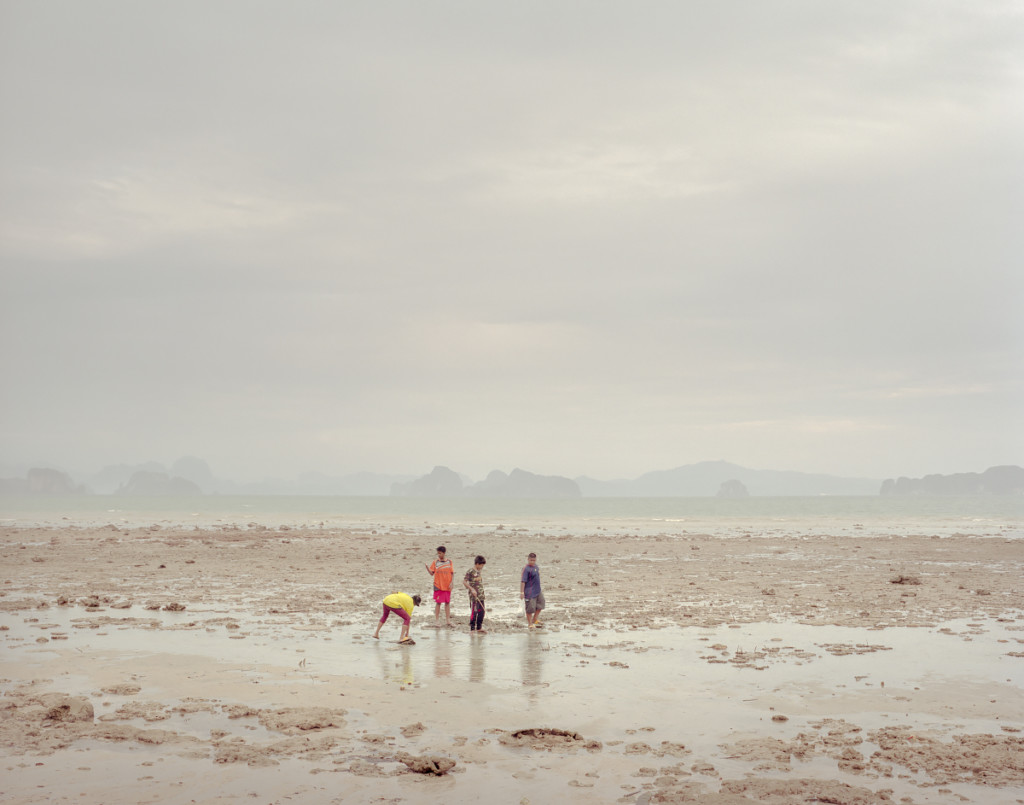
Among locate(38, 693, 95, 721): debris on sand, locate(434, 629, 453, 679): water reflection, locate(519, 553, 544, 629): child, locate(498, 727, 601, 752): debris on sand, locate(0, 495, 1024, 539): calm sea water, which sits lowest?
locate(0, 495, 1024, 539): calm sea water

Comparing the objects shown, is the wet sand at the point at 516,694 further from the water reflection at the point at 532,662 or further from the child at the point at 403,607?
the child at the point at 403,607

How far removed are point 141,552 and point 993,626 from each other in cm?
3304

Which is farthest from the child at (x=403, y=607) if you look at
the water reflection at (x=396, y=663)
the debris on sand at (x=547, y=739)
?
the debris on sand at (x=547, y=739)

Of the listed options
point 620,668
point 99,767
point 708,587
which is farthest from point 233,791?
point 708,587

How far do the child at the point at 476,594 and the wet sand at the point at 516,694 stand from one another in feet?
1.58

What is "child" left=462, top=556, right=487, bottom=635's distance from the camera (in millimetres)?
17266

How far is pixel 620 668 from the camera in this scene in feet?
45.6

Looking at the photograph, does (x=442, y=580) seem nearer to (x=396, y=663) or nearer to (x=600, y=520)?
(x=396, y=663)

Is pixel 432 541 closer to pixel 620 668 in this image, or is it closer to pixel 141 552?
pixel 141 552

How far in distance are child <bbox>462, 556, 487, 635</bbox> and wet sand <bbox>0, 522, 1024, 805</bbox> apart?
48cm

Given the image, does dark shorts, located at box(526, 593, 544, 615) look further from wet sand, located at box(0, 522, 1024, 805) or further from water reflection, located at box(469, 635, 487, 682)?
water reflection, located at box(469, 635, 487, 682)

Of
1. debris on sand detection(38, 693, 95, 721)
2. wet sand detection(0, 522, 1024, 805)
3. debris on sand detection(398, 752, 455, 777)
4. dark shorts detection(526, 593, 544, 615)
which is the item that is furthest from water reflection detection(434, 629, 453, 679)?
debris on sand detection(38, 693, 95, 721)

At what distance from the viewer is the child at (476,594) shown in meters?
17.3

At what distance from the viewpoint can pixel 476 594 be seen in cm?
1738
